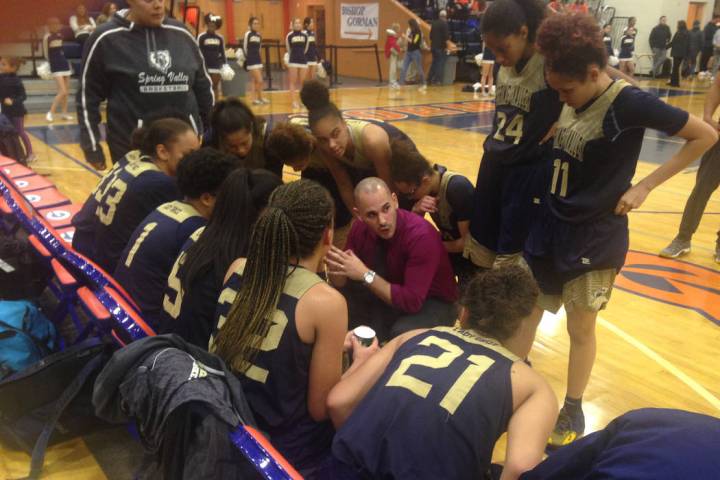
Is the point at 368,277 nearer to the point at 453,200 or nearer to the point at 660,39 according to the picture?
the point at 453,200

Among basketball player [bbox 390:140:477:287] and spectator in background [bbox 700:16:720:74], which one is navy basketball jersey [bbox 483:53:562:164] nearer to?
basketball player [bbox 390:140:477:287]

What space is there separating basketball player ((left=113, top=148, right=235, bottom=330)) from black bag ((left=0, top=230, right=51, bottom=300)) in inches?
41.2

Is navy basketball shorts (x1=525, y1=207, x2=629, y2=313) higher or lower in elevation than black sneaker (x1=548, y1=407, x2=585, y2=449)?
higher

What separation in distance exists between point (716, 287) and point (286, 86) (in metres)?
12.9

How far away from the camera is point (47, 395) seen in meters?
2.42

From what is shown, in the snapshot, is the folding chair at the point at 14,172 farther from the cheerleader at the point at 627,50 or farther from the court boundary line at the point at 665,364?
the cheerleader at the point at 627,50

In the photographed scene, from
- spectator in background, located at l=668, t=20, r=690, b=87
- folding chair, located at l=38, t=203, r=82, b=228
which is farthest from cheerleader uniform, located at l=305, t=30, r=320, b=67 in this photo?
spectator in background, located at l=668, t=20, r=690, b=87

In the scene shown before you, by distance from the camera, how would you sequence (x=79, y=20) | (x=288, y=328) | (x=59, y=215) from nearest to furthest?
(x=79, y=20), (x=288, y=328), (x=59, y=215)

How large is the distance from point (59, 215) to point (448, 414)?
11.2 ft

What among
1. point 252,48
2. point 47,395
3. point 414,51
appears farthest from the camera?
point 414,51

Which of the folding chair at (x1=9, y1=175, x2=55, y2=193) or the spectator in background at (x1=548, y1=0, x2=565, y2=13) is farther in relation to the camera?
the folding chair at (x1=9, y1=175, x2=55, y2=193)

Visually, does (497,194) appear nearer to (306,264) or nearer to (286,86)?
(306,264)

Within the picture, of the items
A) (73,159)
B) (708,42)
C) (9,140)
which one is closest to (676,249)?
(9,140)

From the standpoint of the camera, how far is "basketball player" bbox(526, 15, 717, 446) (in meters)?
2.07
